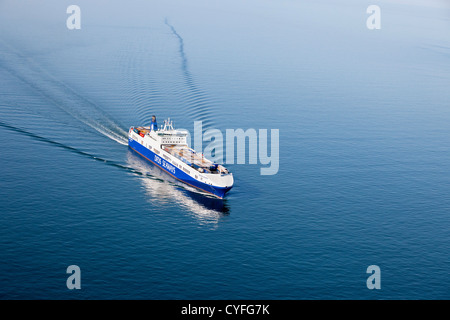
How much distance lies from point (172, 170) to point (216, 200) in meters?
14.9

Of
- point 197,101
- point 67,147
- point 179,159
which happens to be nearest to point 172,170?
point 179,159

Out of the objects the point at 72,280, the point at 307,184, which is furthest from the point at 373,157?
the point at 72,280

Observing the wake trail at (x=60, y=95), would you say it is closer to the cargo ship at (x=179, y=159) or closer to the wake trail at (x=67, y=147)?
the cargo ship at (x=179, y=159)

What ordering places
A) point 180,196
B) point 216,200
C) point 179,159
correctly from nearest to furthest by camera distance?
point 216,200 → point 180,196 → point 179,159

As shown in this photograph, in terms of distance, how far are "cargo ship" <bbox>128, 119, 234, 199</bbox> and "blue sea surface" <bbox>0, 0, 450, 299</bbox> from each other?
8.07 feet

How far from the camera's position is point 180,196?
10288 centimetres

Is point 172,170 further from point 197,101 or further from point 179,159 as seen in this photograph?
point 197,101

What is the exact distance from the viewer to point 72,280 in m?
72.4

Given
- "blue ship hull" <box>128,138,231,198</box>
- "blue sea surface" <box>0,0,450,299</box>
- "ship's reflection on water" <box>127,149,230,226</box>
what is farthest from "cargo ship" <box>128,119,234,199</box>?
"blue sea surface" <box>0,0,450,299</box>

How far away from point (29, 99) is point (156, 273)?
81959mm

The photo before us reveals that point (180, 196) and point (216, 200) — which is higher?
point (180, 196)

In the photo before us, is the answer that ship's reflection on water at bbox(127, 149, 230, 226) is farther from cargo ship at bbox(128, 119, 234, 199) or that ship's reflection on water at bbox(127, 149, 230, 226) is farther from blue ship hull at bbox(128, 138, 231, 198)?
cargo ship at bbox(128, 119, 234, 199)

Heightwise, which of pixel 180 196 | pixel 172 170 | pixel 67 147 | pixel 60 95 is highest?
pixel 60 95

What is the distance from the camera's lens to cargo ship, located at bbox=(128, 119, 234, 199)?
333 ft
